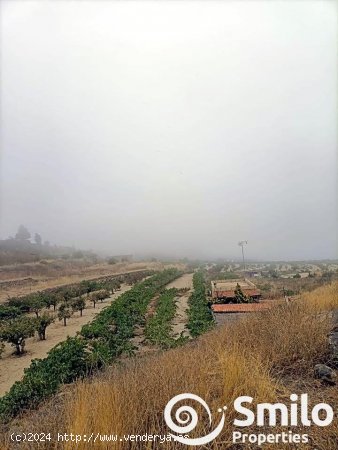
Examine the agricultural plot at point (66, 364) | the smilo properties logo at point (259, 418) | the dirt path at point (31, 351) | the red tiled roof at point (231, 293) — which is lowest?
the dirt path at point (31, 351)

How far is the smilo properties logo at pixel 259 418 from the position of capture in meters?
Result: 2.90

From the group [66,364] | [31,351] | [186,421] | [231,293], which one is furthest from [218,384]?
[231,293]

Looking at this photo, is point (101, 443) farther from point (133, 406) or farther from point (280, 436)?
point (280, 436)

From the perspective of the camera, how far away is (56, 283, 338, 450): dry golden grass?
289 cm

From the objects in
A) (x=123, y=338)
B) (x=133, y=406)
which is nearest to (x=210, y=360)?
(x=133, y=406)

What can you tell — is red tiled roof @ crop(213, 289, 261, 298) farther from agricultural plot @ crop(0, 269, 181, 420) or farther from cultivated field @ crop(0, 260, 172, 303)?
cultivated field @ crop(0, 260, 172, 303)

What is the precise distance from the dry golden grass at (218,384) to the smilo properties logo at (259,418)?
7 cm

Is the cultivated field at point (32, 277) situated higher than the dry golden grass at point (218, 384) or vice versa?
the dry golden grass at point (218, 384)

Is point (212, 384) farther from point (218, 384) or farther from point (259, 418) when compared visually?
point (259, 418)

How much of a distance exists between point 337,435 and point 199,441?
129cm

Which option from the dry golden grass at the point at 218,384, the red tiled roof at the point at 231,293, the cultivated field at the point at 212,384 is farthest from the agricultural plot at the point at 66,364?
the red tiled roof at the point at 231,293

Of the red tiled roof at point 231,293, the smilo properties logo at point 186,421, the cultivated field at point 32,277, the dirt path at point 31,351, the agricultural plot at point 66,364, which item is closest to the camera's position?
the smilo properties logo at point 186,421

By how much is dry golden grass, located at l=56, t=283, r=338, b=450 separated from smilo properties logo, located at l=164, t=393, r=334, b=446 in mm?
73

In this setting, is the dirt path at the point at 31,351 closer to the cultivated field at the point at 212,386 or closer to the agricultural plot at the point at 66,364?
the agricultural plot at the point at 66,364
